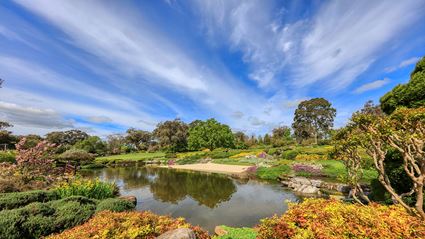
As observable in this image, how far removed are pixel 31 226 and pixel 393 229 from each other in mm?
6742

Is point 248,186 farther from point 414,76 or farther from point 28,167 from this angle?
point 28,167

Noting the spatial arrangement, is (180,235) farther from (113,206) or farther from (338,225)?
(113,206)

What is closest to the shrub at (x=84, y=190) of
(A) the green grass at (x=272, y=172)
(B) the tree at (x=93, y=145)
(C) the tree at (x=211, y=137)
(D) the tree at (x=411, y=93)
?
(A) the green grass at (x=272, y=172)

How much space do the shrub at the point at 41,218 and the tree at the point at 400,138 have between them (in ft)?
25.0

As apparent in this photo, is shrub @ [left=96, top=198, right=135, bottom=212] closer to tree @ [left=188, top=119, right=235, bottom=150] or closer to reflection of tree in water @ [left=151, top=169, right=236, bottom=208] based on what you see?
reflection of tree in water @ [left=151, top=169, right=236, bottom=208]

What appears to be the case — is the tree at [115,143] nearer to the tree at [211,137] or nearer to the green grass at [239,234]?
the tree at [211,137]

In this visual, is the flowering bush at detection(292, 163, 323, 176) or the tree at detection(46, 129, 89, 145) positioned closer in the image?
the flowering bush at detection(292, 163, 323, 176)

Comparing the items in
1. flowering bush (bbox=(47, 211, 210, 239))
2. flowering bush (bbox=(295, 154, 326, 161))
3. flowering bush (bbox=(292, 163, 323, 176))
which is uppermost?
flowering bush (bbox=(295, 154, 326, 161))

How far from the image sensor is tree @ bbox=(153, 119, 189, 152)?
50.9 m

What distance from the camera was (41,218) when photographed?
15.3 feet

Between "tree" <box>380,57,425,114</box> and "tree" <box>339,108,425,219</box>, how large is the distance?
2650 mm

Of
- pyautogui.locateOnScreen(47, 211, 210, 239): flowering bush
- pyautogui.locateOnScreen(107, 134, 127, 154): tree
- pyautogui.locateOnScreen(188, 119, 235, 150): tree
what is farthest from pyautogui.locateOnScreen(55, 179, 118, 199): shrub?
pyautogui.locateOnScreen(107, 134, 127, 154): tree

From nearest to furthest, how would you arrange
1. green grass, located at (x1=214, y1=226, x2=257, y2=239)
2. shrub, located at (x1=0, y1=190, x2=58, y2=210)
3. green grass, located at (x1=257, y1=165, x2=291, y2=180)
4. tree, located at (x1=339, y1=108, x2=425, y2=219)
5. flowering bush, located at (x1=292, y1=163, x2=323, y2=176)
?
tree, located at (x1=339, y1=108, x2=425, y2=219), green grass, located at (x1=214, y1=226, x2=257, y2=239), shrub, located at (x1=0, y1=190, x2=58, y2=210), flowering bush, located at (x1=292, y1=163, x2=323, y2=176), green grass, located at (x1=257, y1=165, x2=291, y2=180)

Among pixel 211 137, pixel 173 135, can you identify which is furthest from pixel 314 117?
pixel 173 135
